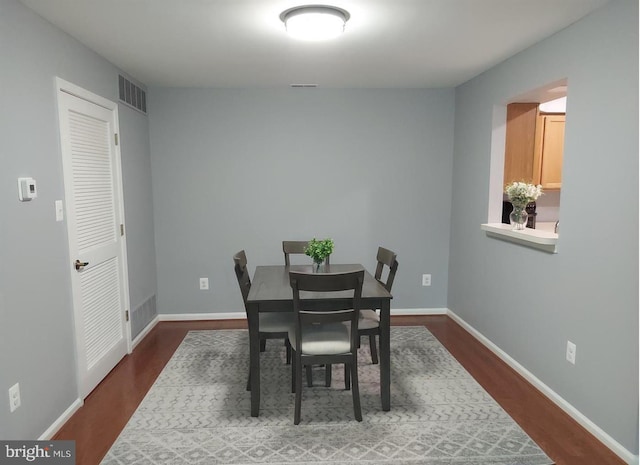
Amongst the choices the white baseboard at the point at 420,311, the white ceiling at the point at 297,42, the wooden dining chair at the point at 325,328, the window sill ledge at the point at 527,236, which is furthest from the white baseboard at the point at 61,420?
the window sill ledge at the point at 527,236

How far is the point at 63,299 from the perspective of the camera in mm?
2484

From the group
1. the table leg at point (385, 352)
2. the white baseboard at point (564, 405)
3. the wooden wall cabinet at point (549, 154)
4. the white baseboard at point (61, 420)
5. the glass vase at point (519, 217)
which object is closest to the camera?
the white baseboard at point (564, 405)

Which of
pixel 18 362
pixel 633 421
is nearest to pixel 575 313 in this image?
pixel 633 421

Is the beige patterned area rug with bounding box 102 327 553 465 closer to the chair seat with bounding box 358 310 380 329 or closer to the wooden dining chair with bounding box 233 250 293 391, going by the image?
the wooden dining chair with bounding box 233 250 293 391

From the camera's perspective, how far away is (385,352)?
2508 millimetres

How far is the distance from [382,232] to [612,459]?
2.67 m

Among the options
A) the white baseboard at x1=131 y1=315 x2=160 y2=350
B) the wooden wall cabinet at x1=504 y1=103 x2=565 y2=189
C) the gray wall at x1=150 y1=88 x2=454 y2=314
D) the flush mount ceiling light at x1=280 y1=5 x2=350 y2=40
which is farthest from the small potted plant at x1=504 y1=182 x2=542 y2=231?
the white baseboard at x1=131 y1=315 x2=160 y2=350

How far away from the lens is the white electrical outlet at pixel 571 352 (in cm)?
247

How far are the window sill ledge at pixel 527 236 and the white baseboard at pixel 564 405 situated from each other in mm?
924

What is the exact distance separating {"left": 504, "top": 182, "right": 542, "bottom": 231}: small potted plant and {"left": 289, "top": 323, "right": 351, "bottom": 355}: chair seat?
5.11 ft

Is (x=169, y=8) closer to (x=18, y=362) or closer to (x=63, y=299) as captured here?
(x=63, y=299)

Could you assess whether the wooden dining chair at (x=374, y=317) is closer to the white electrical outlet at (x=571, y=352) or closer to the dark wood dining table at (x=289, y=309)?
the dark wood dining table at (x=289, y=309)

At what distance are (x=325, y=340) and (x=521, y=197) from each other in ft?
5.74

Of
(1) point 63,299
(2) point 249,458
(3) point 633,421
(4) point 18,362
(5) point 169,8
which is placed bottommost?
(2) point 249,458
